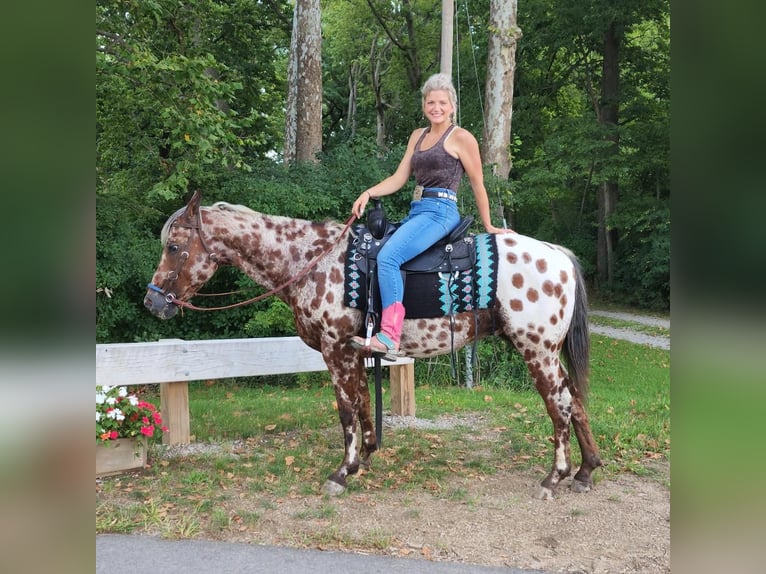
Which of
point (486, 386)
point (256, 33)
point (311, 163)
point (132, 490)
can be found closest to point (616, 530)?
point (132, 490)

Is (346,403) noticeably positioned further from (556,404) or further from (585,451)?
(585,451)

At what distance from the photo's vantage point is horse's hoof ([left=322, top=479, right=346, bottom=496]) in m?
4.30

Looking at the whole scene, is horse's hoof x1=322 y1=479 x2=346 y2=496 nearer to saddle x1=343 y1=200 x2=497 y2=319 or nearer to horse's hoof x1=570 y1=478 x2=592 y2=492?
saddle x1=343 y1=200 x2=497 y2=319

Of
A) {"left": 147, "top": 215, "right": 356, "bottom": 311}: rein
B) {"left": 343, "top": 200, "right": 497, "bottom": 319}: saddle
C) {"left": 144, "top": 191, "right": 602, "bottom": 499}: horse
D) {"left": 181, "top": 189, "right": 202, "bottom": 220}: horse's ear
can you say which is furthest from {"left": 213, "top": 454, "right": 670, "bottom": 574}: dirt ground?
{"left": 181, "top": 189, "right": 202, "bottom": 220}: horse's ear

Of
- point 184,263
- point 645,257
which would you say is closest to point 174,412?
point 184,263

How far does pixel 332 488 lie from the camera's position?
433cm

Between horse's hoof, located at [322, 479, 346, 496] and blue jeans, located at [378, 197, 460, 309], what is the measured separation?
1.43 m

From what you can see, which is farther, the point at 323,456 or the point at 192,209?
the point at 323,456

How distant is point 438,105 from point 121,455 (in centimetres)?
364
